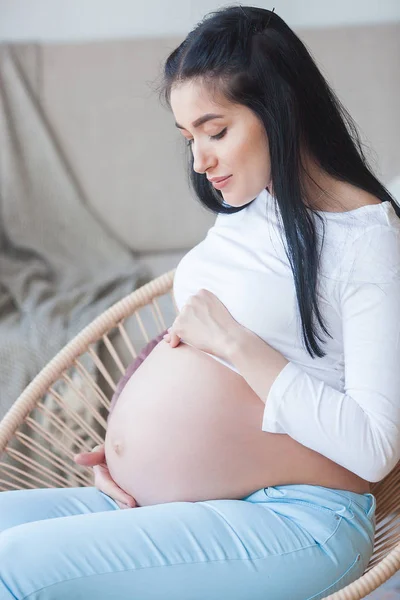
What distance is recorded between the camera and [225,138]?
3.39 feet

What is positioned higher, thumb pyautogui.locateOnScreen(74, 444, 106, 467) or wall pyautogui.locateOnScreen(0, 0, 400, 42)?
wall pyautogui.locateOnScreen(0, 0, 400, 42)

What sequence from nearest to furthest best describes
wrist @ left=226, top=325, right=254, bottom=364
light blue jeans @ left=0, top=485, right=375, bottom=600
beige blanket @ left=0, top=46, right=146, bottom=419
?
light blue jeans @ left=0, top=485, right=375, bottom=600
wrist @ left=226, top=325, right=254, bottom=364
beige blanket @ left=0, top=46, right=146, bottom=419

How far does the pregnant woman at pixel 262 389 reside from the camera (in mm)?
982

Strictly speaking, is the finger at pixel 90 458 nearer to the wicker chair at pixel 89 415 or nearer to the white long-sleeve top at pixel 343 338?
the wicker chair at pixel 89 415

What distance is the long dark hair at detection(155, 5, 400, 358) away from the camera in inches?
40.1

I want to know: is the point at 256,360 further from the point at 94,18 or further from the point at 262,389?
the point at 94,18

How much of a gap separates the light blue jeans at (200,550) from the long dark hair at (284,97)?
21 cm

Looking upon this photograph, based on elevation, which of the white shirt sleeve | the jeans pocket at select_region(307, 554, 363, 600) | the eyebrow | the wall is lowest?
the jeans pocket at select_region(307, 554, 363, 600)

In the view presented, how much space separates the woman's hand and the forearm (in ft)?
0.84

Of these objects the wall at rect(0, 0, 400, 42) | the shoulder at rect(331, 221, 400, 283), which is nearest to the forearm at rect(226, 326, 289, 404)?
the shoulder at rect(331, 221, 400, 283)

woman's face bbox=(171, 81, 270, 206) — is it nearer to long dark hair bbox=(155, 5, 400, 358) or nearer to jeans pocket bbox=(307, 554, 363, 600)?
long dark hair bbox=(155, 5, 400, 358)

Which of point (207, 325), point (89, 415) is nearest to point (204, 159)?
point (207, 325)

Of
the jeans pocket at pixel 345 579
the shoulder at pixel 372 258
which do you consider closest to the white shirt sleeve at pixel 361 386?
the shoulder at pixel 372 258

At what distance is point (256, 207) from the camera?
1.20 m
